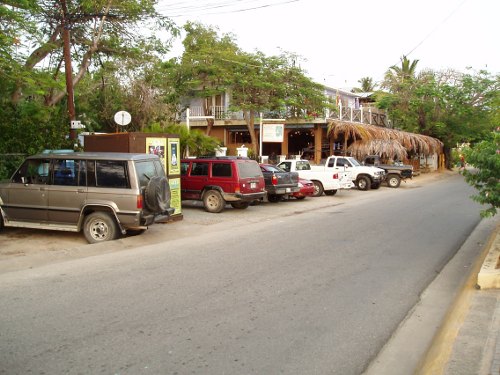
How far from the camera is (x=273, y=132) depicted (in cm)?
2464

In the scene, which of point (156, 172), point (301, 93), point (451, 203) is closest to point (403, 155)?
point (301, 93)

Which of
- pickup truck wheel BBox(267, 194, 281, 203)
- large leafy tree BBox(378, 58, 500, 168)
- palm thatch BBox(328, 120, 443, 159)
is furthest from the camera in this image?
large leafy tree BBox(378, 58, 500, 168)

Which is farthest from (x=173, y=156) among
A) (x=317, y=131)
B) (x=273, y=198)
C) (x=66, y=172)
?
(x=317, y=131)

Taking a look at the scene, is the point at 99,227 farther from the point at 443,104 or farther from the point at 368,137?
the point at 443,104

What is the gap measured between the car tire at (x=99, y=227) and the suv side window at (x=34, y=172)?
55.3 inches

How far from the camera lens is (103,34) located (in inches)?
709

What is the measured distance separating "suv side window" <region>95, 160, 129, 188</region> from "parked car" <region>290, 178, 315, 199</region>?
35.2 ft

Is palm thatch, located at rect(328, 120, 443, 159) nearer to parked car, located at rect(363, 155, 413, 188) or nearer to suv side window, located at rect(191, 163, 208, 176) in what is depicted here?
parked car, located at rect(363, 155, 413, 188)

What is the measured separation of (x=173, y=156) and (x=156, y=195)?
3.38m

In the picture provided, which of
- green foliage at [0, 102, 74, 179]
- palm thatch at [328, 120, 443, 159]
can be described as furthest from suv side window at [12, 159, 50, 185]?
palm thatch at [328, 120, 443, 159]

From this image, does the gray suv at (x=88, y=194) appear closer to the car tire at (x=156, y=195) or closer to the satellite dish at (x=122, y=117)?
the car tire at (x=156, y=195)

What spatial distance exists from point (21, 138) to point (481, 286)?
41.6 feet

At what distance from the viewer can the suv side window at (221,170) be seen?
15.4m

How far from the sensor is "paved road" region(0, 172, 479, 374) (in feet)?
14.4
